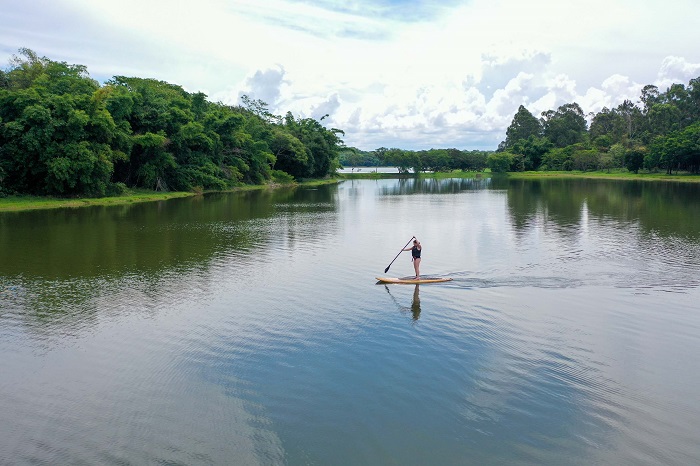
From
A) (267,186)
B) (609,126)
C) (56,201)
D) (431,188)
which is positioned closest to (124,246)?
(56,201)

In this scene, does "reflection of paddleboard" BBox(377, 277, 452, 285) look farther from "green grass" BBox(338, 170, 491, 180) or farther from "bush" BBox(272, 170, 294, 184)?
"green grass" BBox(338, 170, 491, 180)

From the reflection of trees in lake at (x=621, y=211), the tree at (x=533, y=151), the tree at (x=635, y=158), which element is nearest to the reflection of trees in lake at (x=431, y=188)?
the reflection of trees in lake at (x=621, y=211)

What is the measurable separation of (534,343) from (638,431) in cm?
408

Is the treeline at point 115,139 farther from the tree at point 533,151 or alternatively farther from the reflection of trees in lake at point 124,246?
the tree at point 533,151

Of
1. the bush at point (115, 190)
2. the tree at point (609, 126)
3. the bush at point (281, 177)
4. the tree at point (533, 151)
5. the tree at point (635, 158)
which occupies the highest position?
the tree at point (609, 126)

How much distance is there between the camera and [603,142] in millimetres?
118188

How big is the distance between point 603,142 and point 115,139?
104239 mm

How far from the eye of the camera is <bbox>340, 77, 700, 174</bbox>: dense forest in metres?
87.8

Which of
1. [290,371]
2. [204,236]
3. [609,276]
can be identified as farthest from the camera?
[204,236]

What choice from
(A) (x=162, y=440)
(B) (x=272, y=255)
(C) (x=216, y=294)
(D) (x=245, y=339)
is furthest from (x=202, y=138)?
(A) (x=162, y=440)

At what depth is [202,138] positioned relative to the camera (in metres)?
63.2

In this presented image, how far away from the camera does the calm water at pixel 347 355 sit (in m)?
8.82

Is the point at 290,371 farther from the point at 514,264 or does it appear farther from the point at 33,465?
the point at 514,264

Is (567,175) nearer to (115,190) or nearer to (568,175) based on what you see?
(568,175)
